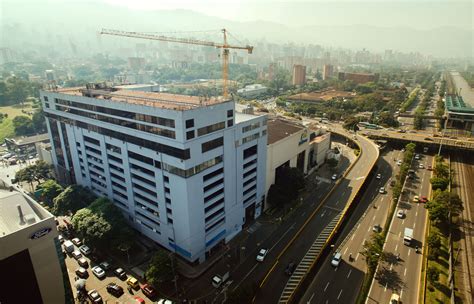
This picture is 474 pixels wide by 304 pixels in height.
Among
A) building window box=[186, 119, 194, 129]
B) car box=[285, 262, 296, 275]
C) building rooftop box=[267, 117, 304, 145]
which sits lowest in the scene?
car box=[285, 262, 296, 275]

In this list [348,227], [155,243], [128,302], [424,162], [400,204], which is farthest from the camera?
[424,162]

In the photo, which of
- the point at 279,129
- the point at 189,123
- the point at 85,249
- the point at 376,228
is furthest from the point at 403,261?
the point at 85,249

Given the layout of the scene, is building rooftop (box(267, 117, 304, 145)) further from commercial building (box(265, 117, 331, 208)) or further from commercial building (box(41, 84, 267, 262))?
commercial building (box(41, 84, 267, 262))

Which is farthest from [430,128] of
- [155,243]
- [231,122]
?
[155,243]

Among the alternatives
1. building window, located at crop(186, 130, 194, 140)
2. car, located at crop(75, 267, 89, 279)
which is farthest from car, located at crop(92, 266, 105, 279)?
building window, located at crop(186, 130, 194, 140)

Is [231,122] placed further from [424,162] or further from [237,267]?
[424,162]

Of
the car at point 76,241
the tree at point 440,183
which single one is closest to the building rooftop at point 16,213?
the car at point 76,241
